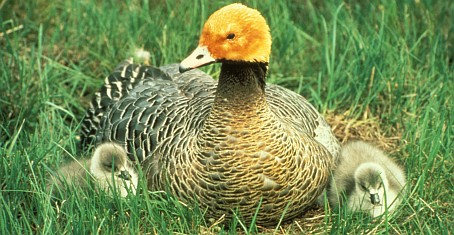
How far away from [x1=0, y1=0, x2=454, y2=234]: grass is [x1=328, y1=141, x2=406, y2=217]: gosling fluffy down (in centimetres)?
9

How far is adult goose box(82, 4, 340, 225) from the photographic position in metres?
4.46

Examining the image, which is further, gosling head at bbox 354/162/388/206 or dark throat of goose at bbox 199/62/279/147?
gosling head at bbox 354/162/388/206

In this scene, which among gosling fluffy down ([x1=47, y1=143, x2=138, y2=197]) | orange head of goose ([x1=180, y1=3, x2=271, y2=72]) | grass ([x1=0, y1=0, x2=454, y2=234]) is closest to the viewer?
orange head of goose ([x1=180, y1=3, x2=271, y2=72])

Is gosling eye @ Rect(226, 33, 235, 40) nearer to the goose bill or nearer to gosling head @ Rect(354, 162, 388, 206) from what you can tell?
the goose bill

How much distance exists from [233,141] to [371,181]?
2.70ft

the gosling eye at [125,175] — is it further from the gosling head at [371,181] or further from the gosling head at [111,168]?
the gosling head at [371,181]

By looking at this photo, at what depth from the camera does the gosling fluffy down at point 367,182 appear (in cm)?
484

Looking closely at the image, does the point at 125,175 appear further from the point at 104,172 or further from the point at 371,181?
the point at 371,181

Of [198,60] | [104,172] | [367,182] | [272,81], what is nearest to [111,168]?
[104,172]

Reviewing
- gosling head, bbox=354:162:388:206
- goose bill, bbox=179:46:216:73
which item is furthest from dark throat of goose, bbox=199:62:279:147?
gosling head, bbox=354:162:388:206

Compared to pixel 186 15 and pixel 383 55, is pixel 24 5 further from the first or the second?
pixel 383 55

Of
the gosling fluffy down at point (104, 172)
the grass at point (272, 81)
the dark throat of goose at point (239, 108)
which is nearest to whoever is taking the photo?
the dark throat of goose at point (239, 108)

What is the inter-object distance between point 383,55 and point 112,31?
2024mm

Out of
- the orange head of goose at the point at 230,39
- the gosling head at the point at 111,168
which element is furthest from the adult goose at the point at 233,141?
the gosling head at the point at 111,168
